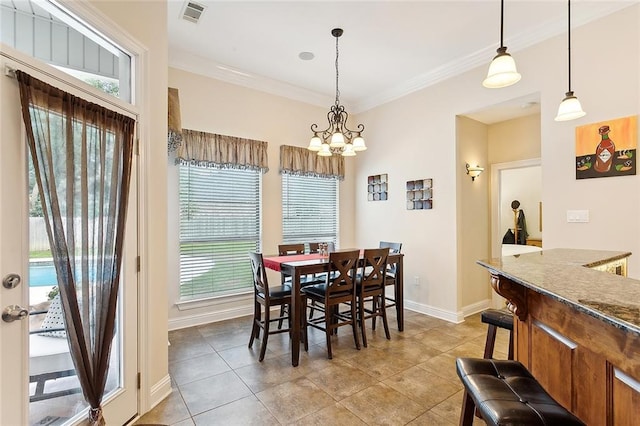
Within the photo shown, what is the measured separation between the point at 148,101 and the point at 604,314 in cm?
269

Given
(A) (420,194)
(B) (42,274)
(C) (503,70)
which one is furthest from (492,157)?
(B) (42,274)

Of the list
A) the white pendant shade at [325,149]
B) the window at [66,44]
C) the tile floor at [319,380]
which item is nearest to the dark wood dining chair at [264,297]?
the tile floor at [319,380]

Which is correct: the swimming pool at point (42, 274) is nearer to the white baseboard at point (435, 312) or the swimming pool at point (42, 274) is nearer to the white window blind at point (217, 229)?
the white window blind at point (217, 229)

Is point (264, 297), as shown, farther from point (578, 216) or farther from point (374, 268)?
point (578, 216)

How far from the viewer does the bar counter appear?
3.08 feet

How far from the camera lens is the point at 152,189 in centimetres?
232

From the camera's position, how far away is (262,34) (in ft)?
11.3

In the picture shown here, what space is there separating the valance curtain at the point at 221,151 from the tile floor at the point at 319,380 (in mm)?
2129

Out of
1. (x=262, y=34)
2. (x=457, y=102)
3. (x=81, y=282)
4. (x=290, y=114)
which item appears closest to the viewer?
(x=81, y=282)

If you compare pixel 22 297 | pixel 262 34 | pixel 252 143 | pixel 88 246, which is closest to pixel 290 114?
pixel 252 143

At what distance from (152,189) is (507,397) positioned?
7.96 ft

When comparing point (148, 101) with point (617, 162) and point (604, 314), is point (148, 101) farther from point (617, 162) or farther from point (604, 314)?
point (617, 162)

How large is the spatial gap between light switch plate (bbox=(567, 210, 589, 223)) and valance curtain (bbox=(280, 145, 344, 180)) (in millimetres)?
3227

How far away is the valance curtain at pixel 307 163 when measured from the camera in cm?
476
